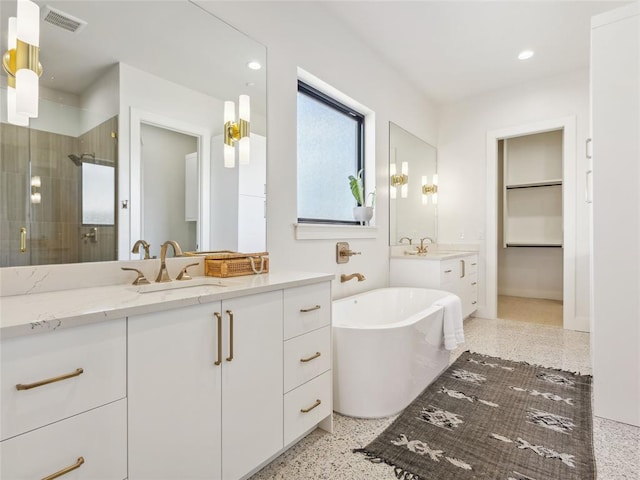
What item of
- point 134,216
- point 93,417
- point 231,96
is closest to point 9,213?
point 134,216

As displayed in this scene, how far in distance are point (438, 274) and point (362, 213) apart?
37.4 inches

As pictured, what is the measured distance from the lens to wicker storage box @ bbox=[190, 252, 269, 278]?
5.58 ft

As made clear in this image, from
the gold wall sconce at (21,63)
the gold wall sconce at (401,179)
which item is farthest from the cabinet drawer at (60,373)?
the gold wall sconce at (401,179)

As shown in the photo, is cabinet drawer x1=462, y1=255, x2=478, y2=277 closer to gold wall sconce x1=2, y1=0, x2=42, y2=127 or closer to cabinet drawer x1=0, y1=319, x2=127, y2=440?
cabinet drawer x1=0, y1=319, x2=127, y2=440

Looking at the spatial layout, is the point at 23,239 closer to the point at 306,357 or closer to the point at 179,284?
the point at 179,284

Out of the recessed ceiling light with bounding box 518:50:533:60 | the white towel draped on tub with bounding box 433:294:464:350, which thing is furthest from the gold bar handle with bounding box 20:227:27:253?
the recessed ceiling light with bounding box 518:50:533:60

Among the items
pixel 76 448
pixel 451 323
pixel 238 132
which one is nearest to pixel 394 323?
pixel 451 323

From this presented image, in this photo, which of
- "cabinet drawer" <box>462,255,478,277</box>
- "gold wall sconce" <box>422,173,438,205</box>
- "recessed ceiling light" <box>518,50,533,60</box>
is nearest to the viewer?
"recessed ceiling light" <box>518,50,533,60</box>

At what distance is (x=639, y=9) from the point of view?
1.77 metres

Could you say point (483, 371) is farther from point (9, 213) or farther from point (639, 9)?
point (9, 213)

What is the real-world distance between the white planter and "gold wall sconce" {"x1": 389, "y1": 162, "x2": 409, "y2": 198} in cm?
61

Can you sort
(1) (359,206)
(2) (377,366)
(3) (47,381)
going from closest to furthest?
1. (3) (47,381)
2. (2) (377,366)
3. (1) (359,206)

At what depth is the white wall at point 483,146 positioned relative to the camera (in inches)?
144

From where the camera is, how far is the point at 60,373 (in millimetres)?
826
